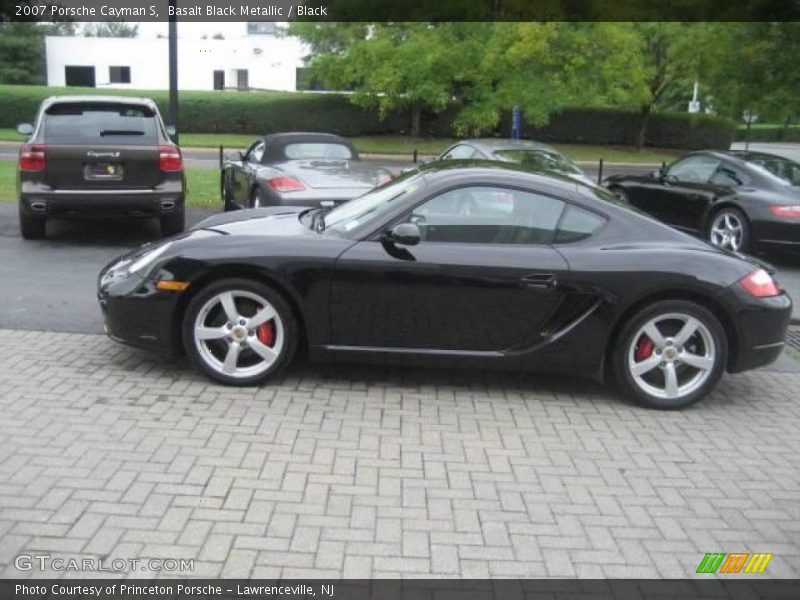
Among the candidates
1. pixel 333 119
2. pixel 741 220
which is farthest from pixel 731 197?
pixel 333 119

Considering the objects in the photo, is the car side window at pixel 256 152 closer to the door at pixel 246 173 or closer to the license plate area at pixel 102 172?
the door at pixel 246 173

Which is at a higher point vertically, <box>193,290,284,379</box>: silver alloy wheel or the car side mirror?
the car side mirror

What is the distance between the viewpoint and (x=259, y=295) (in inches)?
210

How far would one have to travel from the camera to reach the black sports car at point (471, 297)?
532cm

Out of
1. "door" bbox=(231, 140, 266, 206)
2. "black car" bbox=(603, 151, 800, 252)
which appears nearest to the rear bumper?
"door" bbox=(231, 140, 266, 206)

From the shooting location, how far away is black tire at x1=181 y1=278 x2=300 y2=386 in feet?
17.5

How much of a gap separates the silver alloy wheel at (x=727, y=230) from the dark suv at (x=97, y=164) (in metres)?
6.61

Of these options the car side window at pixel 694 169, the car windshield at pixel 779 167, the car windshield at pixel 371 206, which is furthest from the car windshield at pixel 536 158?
the car windshield at pixel 371 206

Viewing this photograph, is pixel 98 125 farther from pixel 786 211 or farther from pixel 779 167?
pixel 779 167

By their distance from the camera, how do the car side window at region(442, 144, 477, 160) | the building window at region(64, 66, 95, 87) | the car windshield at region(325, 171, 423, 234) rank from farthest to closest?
the building window at region(64, 66, 95, 87) < the car side window at region(442, 144, 477, 160) < the car windshield at region(325, 171, 423, 234)

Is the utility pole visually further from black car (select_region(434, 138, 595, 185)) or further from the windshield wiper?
black car (select_region(434, 138, 595, 185))

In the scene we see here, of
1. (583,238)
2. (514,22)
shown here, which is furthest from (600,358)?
(514,22)

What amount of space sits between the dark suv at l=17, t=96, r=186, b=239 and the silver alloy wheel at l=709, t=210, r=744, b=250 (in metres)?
6.61
